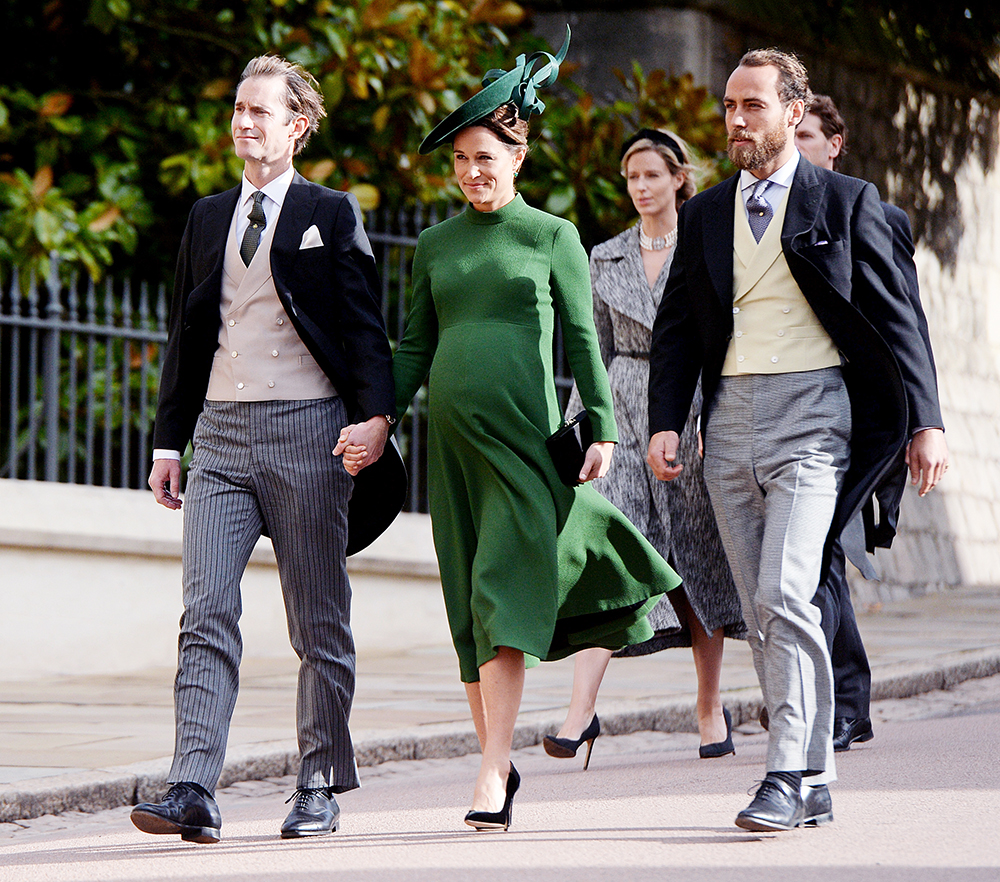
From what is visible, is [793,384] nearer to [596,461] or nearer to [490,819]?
[596,461]

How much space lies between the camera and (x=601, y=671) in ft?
18.6

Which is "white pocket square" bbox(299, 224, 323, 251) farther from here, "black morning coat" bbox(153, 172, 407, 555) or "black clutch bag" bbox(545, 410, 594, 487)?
"black clutch bag" bbox(545, 410, 594, 487)

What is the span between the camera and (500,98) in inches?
173

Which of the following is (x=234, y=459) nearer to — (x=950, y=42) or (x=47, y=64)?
(x=47, y=64)

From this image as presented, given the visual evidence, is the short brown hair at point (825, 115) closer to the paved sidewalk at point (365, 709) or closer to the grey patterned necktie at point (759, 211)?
the grey patterned necktie at point (759, 211)

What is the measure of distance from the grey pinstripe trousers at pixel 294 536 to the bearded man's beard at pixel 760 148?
122 centimetres

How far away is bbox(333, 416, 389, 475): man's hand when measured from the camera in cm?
431

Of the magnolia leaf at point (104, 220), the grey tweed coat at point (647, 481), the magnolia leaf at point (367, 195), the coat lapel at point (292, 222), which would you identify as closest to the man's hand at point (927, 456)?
the grey tweed coat at point (647, 481)

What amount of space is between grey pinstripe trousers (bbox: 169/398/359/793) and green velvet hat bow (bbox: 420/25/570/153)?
75 centimetres

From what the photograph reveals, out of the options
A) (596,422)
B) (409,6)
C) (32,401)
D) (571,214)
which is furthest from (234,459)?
(571,214)

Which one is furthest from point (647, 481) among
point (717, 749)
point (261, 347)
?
point (261, 347)

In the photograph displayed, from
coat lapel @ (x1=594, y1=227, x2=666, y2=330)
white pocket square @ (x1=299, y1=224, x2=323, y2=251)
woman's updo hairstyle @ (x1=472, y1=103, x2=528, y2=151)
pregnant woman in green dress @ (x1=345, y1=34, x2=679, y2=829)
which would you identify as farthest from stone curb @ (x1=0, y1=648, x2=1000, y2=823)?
woman's updo hairstyle @ (x1=472, y1=103, x2=528, y2=151)

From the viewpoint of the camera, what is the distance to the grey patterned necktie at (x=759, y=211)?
174 inches

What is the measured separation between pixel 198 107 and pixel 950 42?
6.41 meters
